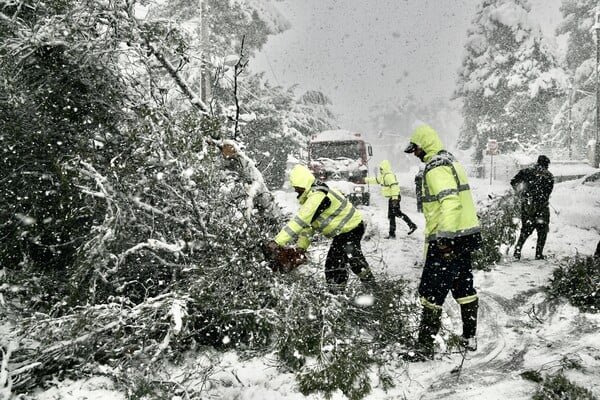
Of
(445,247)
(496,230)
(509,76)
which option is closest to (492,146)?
(496,230)

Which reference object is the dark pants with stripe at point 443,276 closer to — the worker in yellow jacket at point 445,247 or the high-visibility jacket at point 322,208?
the worker in yellow jacket at point 445,247

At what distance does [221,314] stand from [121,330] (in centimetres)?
78

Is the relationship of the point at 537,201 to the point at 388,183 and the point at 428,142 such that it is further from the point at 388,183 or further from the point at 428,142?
the point at 428,142

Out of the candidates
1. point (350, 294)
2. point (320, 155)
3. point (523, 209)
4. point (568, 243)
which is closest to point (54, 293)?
point (350, 294)

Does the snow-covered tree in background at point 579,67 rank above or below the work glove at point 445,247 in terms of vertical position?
above

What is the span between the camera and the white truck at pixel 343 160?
13242 mm

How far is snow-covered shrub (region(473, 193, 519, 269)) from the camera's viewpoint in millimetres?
6074

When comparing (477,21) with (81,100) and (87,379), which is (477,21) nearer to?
(81,100)

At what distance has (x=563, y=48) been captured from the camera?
101 ft

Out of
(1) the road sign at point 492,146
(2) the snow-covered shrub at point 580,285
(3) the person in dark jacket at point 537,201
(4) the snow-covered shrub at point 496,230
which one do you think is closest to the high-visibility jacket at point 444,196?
(2) the snow-covered shrub at point 580,285

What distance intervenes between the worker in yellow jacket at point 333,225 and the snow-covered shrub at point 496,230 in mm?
2436

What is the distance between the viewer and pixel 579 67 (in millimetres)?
25047

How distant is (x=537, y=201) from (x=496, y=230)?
87 centimetres

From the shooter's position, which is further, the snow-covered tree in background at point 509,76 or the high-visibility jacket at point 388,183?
the snow-covered tree in background at point 509,76
